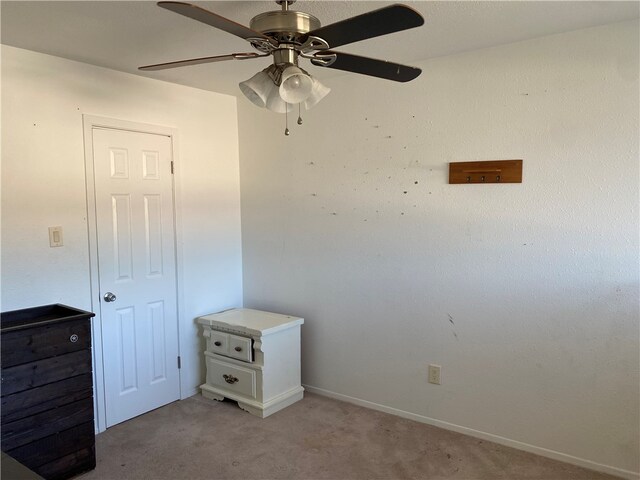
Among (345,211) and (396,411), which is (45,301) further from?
(396,411)

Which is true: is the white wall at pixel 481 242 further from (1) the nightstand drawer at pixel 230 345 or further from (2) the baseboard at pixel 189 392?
(2) the baseboard at pixel 189 392

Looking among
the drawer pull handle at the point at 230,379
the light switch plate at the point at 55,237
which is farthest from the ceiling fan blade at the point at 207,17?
the drawer pull handle at the point at 230,379

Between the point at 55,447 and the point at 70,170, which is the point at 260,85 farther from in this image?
the point at 55,447

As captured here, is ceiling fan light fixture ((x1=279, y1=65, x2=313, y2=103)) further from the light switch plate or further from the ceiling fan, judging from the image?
the light switch plate

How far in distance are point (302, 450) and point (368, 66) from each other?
209cm

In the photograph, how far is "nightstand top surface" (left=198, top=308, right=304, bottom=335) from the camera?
10.2 ft

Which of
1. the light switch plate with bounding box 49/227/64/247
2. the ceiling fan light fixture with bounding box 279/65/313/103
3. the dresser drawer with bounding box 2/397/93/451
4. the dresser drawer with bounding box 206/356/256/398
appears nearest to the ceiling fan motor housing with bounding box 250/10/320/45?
the ceiling fan light fixture with bounding box 279/65/313/103

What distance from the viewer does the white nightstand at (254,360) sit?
311cm

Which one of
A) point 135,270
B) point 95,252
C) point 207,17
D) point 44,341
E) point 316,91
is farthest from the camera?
point 135,270

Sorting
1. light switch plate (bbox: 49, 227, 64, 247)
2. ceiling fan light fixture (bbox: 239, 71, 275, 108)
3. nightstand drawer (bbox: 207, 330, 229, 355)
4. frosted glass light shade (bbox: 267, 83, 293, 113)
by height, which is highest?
ceiling fan light fixture (bbox: 239, 71, 275, 108)

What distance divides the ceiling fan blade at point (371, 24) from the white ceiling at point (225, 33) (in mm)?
556

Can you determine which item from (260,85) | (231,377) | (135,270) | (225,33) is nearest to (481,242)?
(260,85)

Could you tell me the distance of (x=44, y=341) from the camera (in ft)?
7.32

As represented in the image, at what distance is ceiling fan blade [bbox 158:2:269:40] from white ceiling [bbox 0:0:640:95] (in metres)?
0.55
